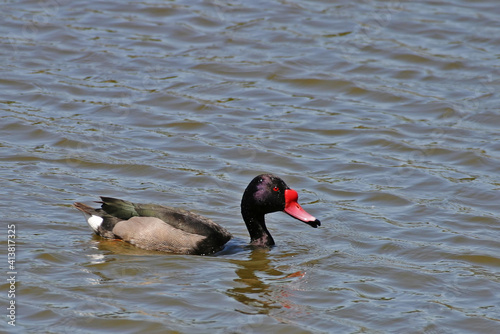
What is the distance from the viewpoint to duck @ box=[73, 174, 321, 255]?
9.47 m

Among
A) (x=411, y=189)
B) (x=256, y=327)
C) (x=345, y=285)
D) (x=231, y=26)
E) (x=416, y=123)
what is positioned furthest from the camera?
(x=231, y=26)

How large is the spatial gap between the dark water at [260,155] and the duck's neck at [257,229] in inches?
6.6

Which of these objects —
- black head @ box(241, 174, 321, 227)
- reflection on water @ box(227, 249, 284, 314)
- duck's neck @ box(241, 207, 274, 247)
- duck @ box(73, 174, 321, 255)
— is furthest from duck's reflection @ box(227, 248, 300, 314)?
black head @ box(241, 174, 321, 227)

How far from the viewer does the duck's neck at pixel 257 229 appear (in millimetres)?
9766

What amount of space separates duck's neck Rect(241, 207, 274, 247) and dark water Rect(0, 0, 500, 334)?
168mm

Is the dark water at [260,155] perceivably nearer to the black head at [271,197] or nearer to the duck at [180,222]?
the duck at [180,222]

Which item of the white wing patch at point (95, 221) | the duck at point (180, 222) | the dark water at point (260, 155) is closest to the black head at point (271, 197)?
the duck at point (180, 222)

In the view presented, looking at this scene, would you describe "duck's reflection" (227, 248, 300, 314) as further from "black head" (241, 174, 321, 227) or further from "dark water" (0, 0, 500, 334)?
"black head" (241, 174, 321, 227)

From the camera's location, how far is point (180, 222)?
952 centimetres

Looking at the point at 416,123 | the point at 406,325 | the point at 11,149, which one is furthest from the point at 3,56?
the point at 406,325

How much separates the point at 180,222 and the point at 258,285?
4.50 feet

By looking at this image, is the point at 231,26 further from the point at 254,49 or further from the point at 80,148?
the point at 80,148

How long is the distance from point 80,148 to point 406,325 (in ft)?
20.1

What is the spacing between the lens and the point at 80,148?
476 inches
